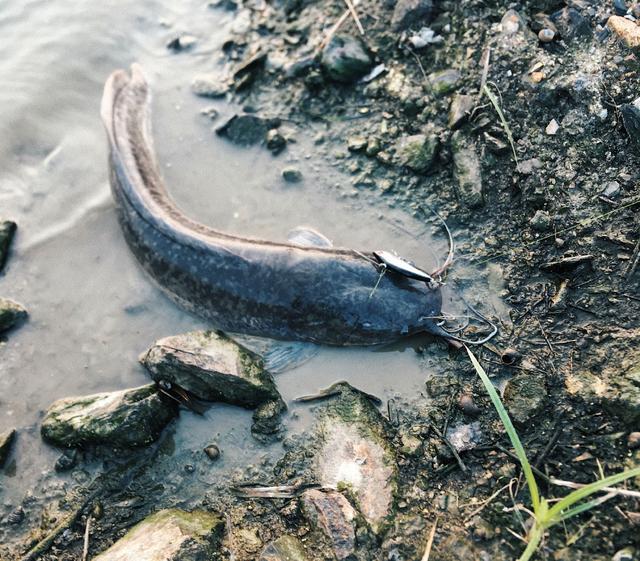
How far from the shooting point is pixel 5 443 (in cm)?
383

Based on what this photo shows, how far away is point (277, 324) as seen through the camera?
4.16 m

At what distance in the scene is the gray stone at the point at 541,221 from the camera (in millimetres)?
4070

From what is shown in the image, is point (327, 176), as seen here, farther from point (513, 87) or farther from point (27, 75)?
point (27, 75)

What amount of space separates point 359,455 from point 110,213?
308 cm

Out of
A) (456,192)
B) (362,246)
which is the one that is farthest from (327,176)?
(456,192)

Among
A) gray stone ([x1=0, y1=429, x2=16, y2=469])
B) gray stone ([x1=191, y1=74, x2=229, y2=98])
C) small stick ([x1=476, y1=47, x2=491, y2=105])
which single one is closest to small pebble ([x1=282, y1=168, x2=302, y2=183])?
gray stone ([x1=191, y1=74, x2=229, y2=98])

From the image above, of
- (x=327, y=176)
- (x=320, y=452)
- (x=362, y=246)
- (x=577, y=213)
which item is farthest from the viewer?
(x=327, y=176)

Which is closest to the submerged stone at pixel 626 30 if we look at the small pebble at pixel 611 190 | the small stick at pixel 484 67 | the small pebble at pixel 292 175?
the small stick at pixel 484 67

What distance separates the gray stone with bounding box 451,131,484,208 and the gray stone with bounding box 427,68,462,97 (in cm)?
48

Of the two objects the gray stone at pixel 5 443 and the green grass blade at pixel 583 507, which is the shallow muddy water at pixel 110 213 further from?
the green grass blade at pixel 583 507

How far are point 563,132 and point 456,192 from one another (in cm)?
90

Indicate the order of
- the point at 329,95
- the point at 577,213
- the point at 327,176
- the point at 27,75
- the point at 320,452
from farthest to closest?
1. the point at 27,75
2. the point at 329,95
3. the point at 327,176
4. the point at 577,213
5. the point at 320,452

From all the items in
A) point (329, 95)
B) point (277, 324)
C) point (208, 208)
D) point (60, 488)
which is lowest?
point (60, 488)

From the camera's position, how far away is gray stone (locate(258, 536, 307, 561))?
3.11 meters
